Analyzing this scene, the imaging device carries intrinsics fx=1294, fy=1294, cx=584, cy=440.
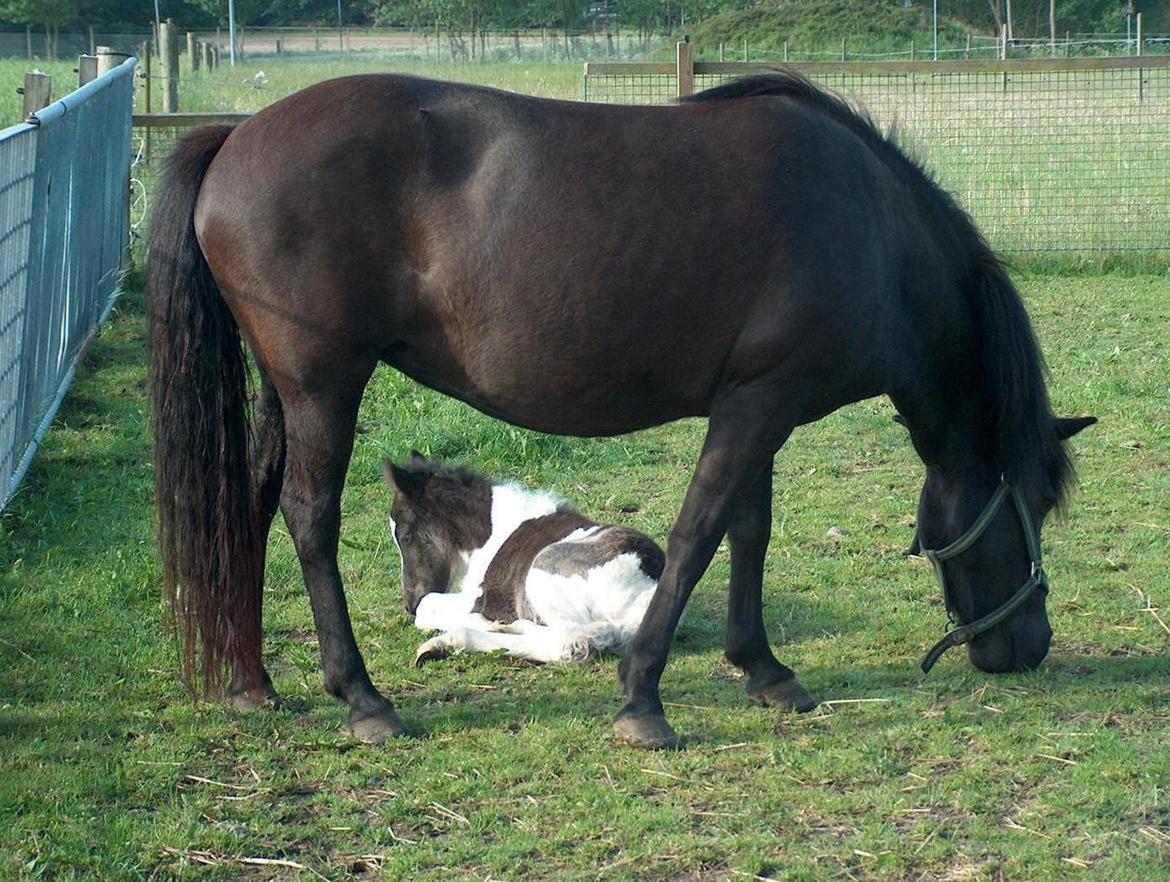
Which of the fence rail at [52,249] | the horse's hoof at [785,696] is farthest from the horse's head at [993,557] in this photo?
the fence rail at [52,249]

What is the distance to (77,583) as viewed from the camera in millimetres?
5520

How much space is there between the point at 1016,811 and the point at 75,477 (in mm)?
5189

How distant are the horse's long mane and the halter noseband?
8 cm

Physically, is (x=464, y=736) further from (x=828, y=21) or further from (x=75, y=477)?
(x=828, y=21)

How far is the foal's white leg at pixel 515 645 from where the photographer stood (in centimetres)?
495

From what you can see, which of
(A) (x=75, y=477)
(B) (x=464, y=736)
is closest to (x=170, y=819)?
(B) (x=464, y=736)

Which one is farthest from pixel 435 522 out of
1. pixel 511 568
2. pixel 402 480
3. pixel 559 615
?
pixel 559 615

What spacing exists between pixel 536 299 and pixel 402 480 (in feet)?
6.71

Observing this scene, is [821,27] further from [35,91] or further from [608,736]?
[608,736]

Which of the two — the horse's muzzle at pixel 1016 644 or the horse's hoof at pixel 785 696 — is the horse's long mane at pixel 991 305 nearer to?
the horse's muzzle at pixel 1016 644

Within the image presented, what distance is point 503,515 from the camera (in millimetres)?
5762

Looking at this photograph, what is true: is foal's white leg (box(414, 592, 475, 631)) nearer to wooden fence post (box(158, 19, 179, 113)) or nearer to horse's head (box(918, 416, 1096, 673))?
horse's head (box(918, 416, 1096, 673))

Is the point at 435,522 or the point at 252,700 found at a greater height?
the point at 435,522

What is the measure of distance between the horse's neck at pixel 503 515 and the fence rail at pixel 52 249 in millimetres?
2290
